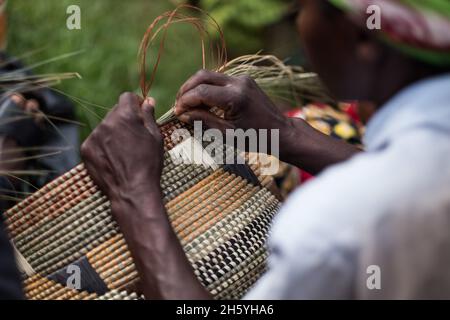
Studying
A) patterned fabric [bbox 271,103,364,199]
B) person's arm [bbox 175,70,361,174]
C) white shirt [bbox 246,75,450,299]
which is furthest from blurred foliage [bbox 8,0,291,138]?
white shirt [bbox 246,75,450,299]

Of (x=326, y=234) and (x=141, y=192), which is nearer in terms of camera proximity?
(x=326, y=234)

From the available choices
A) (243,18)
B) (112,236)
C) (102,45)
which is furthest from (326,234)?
(243,18)

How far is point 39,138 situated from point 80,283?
1450 mm

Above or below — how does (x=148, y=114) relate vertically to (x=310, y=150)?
above

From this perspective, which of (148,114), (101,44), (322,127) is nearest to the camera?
(148,114)

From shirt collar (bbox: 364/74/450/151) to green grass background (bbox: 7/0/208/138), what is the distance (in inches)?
87.4

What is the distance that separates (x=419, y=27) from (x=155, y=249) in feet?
1.84

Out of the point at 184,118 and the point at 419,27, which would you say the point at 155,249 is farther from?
the point at 419,27

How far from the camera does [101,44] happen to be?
13.2 ft
